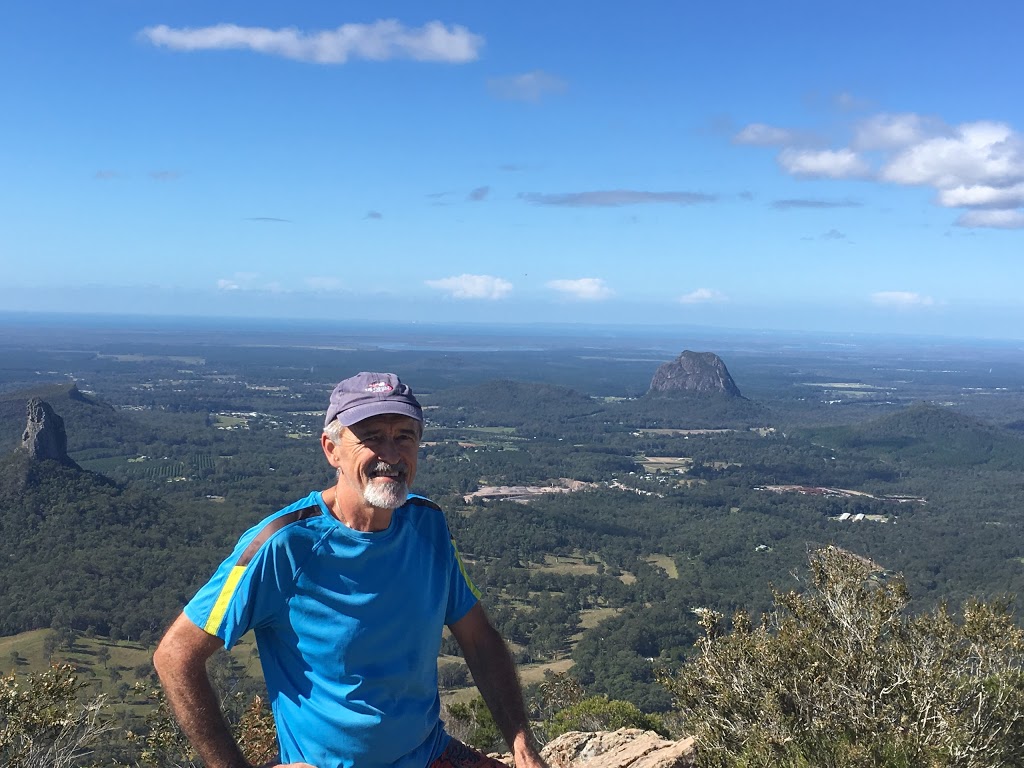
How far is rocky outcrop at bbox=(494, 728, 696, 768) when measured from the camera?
756 cm

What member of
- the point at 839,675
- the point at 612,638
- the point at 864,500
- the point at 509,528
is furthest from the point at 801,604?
the point at 864,500

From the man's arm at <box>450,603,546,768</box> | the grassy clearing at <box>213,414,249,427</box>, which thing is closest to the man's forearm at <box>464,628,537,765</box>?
the man's arm at <box>450,603,546,768</box>

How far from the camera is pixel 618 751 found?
8438 mm

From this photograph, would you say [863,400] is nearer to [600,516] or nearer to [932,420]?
[932,420]

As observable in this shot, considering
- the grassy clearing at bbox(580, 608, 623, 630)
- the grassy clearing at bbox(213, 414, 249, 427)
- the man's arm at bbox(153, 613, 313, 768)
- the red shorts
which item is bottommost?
the grassy clearing at bbox(580, 608, 623, 630)

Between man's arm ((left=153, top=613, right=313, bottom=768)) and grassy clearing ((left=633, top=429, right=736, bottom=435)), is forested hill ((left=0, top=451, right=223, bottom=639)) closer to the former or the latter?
man's arm ((left=153, top=613, right=313, bottom=768))

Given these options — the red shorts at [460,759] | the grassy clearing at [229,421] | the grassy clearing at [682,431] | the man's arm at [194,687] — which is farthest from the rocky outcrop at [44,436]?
the grassy clearing at [682,431]

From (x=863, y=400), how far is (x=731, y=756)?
196 metres

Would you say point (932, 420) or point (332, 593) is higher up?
point (332, 593)

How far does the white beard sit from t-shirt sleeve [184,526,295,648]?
0.36 meters

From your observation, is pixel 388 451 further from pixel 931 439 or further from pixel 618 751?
pixel 931 439

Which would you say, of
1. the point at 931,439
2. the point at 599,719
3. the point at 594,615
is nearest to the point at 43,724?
the point at 599,719

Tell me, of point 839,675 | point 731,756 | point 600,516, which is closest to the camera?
point 731,756

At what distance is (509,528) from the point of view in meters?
72.4
